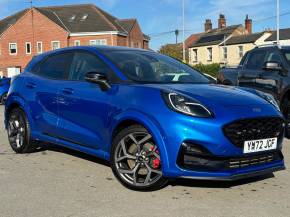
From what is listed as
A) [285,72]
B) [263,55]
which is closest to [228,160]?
[285,72]

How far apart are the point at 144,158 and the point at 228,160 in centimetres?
91

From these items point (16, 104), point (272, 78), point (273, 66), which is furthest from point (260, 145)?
point (272, 78)

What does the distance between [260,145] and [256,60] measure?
5.33 metres

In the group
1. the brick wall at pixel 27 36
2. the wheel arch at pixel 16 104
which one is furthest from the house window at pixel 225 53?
the wheel arch at pixel 16 104

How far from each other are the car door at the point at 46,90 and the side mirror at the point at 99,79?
36.9 inches

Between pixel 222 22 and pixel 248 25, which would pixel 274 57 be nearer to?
pixel 248 25

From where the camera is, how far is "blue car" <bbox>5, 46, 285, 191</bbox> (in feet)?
15.4

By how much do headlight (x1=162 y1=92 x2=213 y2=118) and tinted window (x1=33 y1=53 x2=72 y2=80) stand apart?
6.74ft

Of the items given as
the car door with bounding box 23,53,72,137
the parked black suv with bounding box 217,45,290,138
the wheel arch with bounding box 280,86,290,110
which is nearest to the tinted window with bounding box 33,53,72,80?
the car door with bounding box 23,53,72,137

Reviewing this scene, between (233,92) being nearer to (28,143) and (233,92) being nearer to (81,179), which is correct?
(81,179)

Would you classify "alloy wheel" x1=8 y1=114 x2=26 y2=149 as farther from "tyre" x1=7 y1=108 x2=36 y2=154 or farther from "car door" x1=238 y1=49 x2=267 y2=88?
"car door" x1=238 y1=49 x2=267 y2=88

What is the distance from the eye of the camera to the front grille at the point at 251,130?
468 cm

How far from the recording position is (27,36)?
58.5 metres

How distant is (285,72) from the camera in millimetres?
8703
